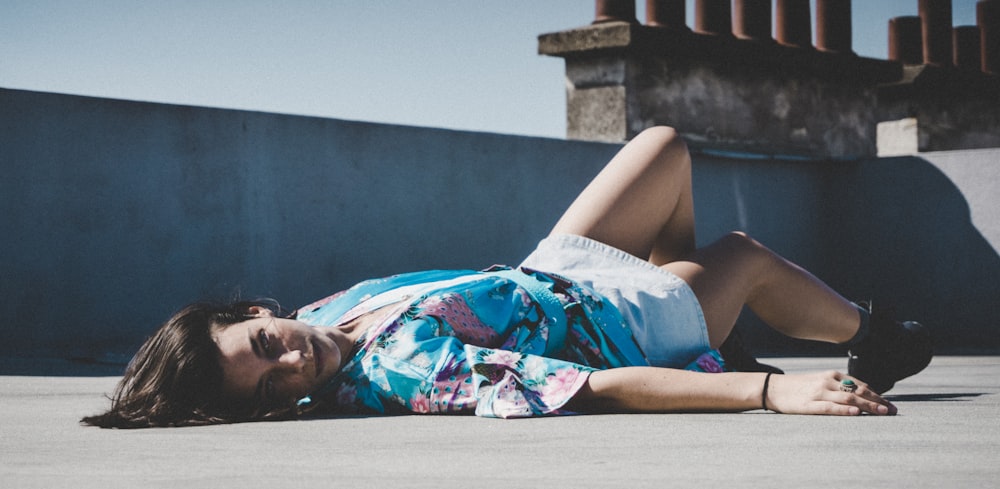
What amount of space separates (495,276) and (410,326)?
0.35 metres

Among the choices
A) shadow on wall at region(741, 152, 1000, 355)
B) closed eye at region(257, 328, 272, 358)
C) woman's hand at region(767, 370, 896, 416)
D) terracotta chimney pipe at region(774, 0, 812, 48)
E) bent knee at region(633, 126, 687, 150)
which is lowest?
shadow on wall at region(741, 152, 1000, 355)

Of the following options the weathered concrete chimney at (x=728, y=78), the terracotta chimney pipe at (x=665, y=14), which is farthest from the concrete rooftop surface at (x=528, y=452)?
the terracotta chimney pipe at (x=665, y=14)

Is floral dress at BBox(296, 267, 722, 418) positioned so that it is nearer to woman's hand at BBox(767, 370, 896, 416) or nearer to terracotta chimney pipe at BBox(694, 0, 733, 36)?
woman's hand at BBox(767, 370, 896, 416)

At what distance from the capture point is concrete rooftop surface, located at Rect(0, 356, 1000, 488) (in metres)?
1.74

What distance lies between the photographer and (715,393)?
260cm

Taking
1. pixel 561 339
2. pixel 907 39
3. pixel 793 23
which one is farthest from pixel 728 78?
pixel 561 339

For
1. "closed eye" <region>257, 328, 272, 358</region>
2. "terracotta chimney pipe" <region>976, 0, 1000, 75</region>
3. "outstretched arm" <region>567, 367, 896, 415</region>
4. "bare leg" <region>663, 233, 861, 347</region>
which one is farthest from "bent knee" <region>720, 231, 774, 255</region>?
"terracotta chimney pipe" <region>976, 0, 1000, 75</region>

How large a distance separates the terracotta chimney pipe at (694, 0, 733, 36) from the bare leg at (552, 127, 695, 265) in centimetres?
737

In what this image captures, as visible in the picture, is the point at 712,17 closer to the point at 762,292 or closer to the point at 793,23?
the point at 793,23

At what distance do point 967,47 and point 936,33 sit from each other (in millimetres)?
642

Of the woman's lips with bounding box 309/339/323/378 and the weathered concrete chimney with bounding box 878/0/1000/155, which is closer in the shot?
the woman's lips with bounding box 309/339/323/378

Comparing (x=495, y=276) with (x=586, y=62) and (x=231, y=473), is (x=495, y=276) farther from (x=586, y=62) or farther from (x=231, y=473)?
(x=586, y=62)

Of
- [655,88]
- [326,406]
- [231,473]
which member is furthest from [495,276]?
[655,88]

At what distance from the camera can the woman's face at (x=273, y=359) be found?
8.82 ft
